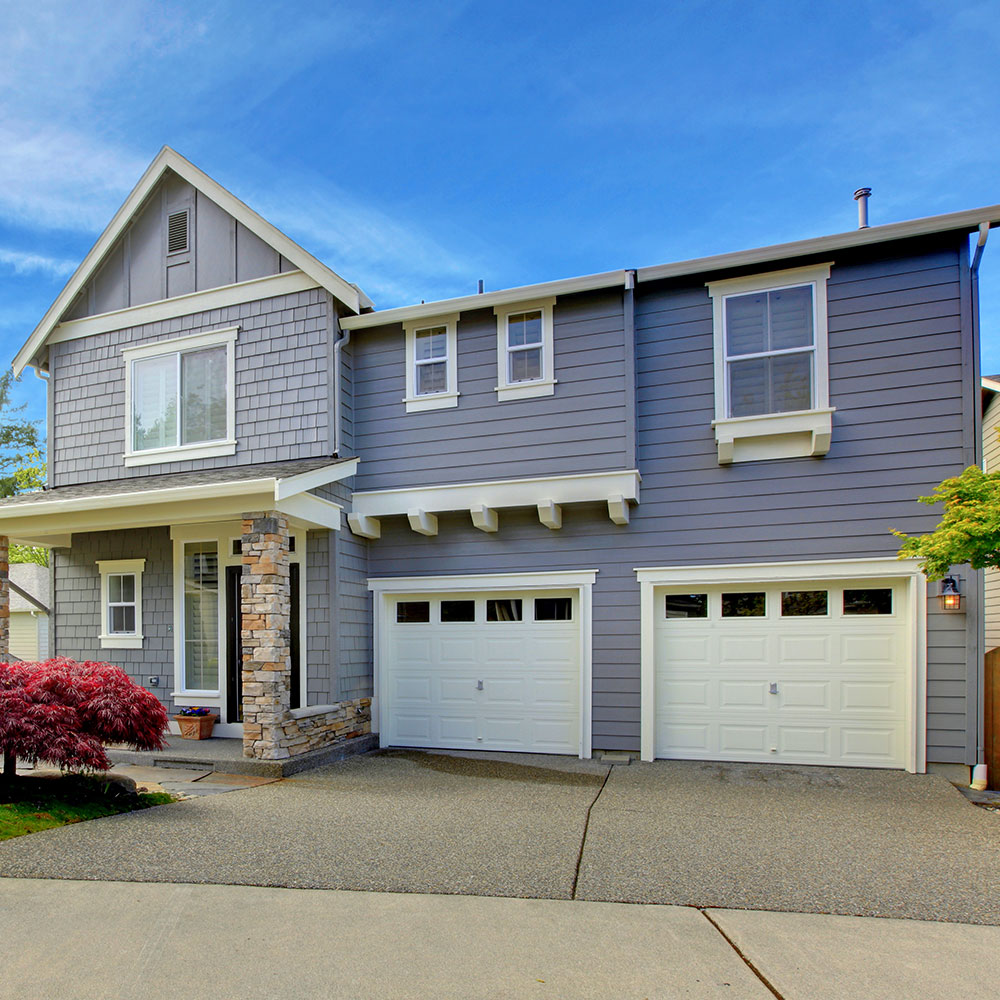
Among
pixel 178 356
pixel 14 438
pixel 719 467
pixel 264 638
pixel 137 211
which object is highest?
pixel 137 211


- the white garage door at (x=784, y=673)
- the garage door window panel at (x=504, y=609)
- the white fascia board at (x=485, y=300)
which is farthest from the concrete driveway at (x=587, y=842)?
the white fascia board at (x=485, y=300)

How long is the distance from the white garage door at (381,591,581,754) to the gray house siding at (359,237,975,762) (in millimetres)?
449

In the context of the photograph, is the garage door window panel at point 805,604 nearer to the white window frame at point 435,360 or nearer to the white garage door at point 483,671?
the white garage door at point 483,671

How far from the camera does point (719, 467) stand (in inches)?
328

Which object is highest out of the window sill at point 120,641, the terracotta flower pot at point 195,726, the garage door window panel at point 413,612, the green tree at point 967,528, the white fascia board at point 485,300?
the white fascia board at point 485,300

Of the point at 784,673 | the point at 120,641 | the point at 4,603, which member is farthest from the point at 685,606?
the point at 4,603

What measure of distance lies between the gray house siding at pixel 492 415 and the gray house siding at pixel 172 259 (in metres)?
1.91

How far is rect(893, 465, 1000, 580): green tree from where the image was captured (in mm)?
6082

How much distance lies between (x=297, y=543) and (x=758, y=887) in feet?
21.7

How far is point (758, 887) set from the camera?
4242 millimetres

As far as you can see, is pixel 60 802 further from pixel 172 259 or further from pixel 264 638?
pixel 172 259

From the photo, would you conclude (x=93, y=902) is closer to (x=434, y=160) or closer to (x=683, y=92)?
(x=683, y=92)

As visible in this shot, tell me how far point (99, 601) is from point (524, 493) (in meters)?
6.32

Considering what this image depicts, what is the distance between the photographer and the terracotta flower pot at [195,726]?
29.9 feet
